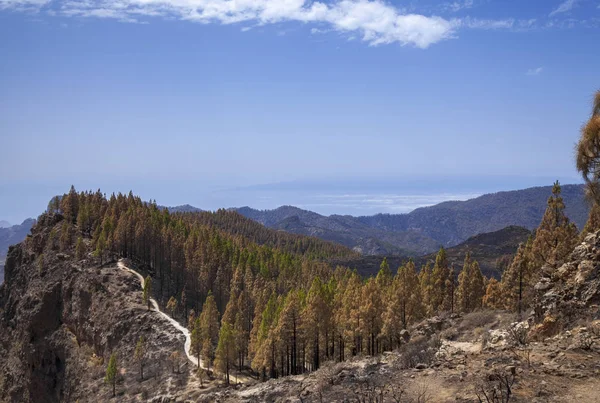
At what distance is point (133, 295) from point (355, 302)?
51716 mm

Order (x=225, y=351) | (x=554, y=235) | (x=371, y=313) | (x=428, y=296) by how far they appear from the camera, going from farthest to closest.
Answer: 1. (x=428, y=296)
2. (x=225, y=351)
3. (x=371, y=313)
4. (x=554, y=235)

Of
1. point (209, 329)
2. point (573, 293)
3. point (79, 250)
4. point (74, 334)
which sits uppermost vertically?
point (573, 293)

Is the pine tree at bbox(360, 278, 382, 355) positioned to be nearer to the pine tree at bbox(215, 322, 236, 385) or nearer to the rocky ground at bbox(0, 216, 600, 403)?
the rocky ground at bbox(0, 216, 600, 403)

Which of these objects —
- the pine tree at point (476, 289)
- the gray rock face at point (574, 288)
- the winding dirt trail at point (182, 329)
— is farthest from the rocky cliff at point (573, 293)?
the winding dirt trail at point (182, 329)

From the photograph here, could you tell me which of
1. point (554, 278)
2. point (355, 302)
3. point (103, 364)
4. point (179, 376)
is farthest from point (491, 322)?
point (103, 364)

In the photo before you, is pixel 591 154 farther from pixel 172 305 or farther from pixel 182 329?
pixel 172 305

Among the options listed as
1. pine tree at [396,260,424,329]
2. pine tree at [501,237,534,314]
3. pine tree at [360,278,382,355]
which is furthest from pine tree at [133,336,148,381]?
pine tree at [501,237,534,314]

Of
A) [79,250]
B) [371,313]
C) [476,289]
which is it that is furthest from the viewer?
[79,250]

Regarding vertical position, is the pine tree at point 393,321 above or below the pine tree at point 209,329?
above

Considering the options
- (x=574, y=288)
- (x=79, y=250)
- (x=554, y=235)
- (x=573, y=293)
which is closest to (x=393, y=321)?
(x=554, y=235)

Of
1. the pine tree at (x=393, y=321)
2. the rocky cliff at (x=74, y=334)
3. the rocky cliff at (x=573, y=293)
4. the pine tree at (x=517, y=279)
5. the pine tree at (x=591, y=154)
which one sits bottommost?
the rocky cliff at (x=74, y=334)

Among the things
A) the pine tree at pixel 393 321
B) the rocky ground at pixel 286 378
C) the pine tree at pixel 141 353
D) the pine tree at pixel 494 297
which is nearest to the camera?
the rocky ground at pixel 286 378

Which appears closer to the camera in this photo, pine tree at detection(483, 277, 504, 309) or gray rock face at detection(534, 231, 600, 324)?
gray rock face at detection(534, 231, 600, 324)

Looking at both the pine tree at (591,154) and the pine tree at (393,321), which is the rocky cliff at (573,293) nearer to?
the pine tree at (591,154)
